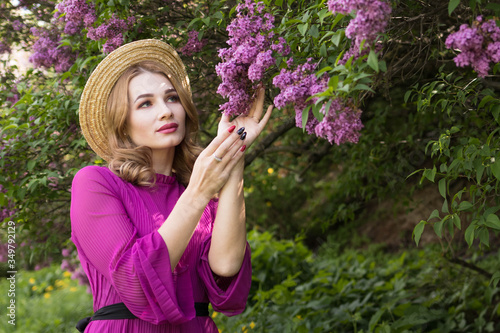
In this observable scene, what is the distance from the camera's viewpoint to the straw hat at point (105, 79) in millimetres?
2301

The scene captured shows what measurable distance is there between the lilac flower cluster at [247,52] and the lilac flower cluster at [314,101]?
0.10m

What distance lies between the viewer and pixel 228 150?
2.08m

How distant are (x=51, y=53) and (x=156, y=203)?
72.8 inches

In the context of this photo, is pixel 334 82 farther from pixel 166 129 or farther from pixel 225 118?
pixel 166 129

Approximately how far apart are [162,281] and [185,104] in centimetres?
81

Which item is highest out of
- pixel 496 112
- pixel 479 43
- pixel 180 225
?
pixel 479 43

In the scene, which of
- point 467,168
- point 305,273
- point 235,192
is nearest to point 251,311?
point 305,273

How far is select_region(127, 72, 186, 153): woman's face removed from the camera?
2.20 metres

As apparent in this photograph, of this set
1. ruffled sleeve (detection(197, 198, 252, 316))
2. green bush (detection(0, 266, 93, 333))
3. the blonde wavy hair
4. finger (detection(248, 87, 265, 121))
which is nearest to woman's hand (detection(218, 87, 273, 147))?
finger (detection(248, 87, 265, 121))

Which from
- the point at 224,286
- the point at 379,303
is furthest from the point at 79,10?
the point at 379,303

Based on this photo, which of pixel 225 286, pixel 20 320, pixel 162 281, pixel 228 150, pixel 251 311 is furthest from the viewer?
pixel 20 320

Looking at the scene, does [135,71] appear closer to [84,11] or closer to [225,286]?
[84,11]

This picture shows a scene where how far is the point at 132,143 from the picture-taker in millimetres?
2291

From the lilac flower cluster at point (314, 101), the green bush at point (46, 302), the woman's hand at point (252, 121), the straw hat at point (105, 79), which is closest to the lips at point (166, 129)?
the woman's hand at point (252, 121)
